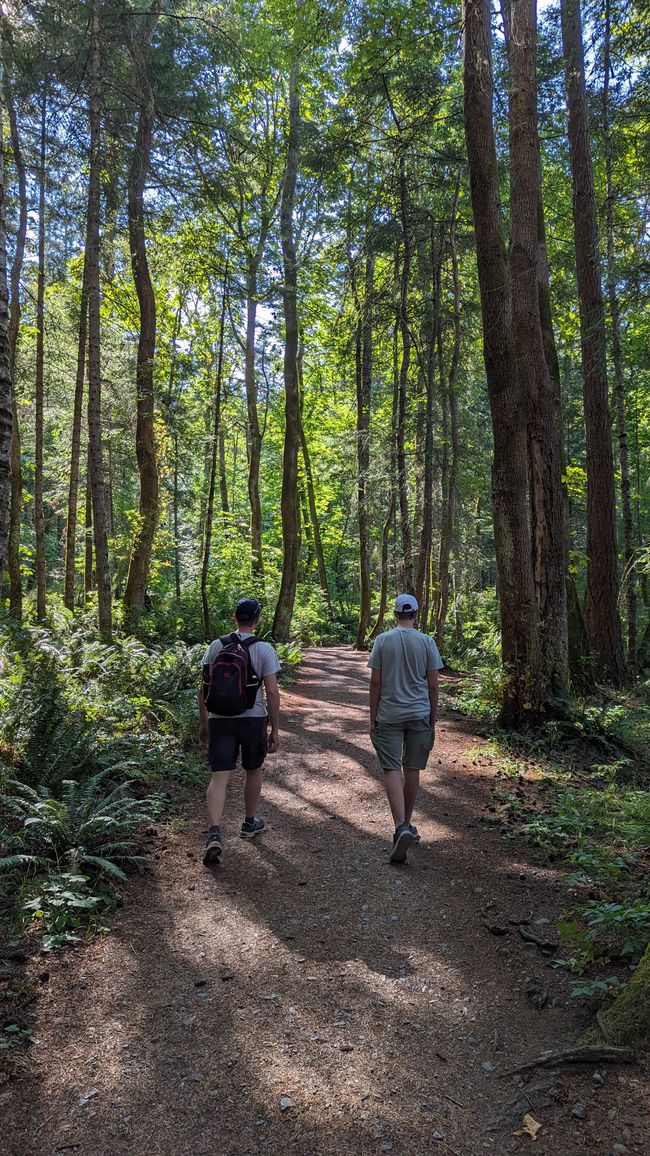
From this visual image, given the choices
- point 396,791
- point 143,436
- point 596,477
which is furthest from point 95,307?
point 596,477

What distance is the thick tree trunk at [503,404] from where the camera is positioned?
8.06 m

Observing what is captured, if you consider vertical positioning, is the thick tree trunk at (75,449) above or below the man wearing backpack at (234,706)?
above

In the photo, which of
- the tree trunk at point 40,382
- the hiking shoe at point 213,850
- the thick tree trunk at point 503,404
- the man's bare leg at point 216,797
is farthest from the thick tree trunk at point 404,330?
the hiking shoe at point 213,850

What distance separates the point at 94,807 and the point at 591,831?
432cm

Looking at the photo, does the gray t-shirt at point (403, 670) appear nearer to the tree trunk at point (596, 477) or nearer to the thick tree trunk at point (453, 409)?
the tree trunk at point (596, 477)

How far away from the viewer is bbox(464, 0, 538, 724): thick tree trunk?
8.06 metres

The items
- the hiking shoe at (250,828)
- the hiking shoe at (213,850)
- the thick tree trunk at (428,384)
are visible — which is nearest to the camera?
the hiking shoe at (213,850)

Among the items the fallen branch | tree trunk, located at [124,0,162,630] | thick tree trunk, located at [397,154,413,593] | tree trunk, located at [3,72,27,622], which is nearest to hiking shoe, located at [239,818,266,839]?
the fallen branch

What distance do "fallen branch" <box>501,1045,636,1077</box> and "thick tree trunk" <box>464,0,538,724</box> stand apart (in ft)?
19.2

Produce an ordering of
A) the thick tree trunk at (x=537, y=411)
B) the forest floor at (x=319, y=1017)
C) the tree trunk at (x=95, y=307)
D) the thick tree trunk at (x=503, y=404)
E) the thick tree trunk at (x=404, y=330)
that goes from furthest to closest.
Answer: the thick tree trunk at (x=404, y=330) < the tree trunk at (x=95, y=307) < the thick tree trunk at (x=537, y=411) < the thick tree trunk at (x=503, y=404) < the forest floor at (x=319, y=1017)

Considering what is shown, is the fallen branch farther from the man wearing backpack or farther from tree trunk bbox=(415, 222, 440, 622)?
tree trunk bbox=(415, 222, 440, 622)

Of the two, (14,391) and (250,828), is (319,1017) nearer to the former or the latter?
(250,828)

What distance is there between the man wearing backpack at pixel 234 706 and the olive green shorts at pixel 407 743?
0.93 metres

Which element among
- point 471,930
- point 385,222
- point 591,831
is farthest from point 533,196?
point 471,930
